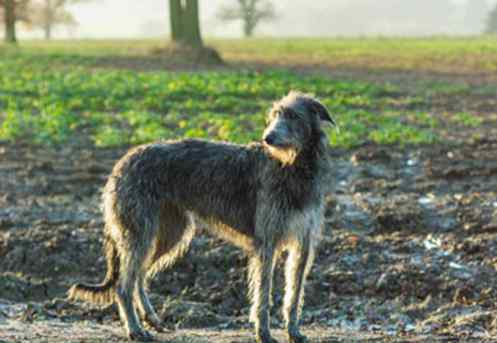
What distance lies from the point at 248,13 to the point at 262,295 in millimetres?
70705

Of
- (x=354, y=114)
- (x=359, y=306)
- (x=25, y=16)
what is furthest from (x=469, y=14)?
(x=359, y=306)

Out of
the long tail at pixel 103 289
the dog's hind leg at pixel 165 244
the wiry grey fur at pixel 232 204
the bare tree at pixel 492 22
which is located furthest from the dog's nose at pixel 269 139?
the bare tree at pixel 492 22

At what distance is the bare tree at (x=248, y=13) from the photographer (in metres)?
75.6

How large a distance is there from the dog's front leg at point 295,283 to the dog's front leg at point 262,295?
0.78ft

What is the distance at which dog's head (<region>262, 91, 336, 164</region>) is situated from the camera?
6.86 meters

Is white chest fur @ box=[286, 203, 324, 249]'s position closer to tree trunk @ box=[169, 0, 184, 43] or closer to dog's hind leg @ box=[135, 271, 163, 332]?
dog's hind leg @ box=[135, 271, 163, 332]

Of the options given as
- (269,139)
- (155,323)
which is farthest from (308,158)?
(155,323)

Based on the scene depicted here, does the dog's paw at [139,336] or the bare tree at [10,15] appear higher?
the bare tree at [10,15]

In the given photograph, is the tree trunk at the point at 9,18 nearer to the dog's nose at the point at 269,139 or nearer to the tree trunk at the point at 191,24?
the tree trunk at the point at 191,24

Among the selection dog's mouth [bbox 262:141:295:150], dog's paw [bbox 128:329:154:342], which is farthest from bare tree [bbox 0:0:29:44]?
dog's mouth [bbox 262:141:295:150]

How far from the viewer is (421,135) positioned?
16375 mm

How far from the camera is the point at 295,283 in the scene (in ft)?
24.5

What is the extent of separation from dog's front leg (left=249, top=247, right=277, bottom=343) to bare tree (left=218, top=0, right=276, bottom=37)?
69454mm

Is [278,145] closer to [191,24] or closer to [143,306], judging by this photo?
[143,306]
